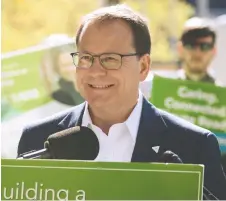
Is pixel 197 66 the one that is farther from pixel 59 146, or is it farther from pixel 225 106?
→ pixel 59 146

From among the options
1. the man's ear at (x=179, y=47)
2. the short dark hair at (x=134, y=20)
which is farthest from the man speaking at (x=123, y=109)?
the man's ear at (x=179, y=47)

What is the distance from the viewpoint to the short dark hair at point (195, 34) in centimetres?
253

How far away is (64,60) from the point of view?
261cm

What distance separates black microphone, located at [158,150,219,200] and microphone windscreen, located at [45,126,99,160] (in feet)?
0.91

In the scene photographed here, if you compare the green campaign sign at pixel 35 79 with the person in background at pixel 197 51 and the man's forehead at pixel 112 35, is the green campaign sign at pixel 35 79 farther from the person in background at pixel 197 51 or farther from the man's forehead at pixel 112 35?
the person in background at pixel 197 51

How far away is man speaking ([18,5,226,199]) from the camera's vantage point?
2.49 metres

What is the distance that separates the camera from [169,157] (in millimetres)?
2500

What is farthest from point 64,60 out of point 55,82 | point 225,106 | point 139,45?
point 225,106

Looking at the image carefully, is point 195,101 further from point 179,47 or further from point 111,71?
point 111,71

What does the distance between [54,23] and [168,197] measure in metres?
0.88

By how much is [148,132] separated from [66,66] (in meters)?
0.45

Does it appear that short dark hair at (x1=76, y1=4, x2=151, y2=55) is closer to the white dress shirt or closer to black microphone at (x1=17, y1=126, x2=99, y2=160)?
the white dress shirt

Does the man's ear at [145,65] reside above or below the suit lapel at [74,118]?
above

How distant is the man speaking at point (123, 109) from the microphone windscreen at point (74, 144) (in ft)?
0.11
